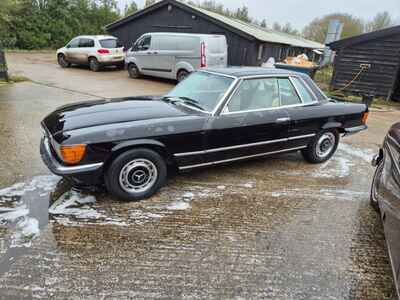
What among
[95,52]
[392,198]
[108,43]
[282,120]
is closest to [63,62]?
[95,52]

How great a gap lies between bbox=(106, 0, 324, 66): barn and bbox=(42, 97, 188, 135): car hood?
1132 centimetres

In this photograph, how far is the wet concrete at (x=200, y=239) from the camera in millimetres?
2307

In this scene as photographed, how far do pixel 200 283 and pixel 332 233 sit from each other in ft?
5.08

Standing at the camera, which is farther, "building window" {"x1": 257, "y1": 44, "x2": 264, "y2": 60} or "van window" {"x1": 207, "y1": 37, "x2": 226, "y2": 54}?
"building window" {"x1": 257, "y1": 44, "x2": 264, "y2": 60}

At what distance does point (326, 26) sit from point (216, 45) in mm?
36780

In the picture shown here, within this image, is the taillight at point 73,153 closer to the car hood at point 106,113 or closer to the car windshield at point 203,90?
the car hood at point 106,113

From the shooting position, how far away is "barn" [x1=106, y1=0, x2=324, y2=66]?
1425 cm

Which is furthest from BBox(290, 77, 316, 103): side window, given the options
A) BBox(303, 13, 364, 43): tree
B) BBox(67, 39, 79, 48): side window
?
BBox(303, 13, 364, 43): tree

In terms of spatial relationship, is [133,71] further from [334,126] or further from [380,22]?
[380,22]

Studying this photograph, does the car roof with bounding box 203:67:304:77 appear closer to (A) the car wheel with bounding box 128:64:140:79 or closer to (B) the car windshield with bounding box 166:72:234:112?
(B) the car windshield with bounding box 166:72:234:112

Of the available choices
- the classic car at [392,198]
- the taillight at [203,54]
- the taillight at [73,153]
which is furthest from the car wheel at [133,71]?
the classic car at [392,198]

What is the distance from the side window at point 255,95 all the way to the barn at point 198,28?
1058 cm

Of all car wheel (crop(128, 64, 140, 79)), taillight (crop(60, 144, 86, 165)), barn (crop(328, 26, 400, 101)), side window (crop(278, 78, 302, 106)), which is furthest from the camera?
car wheel (crop(128, 64, 140, 79))

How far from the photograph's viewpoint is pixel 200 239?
9.34ft
